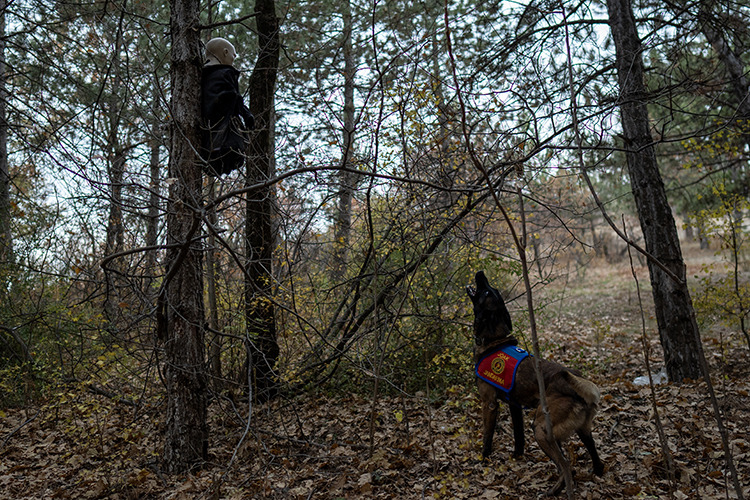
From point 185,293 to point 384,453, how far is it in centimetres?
244

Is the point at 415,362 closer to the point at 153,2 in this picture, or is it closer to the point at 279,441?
the point at 279,441

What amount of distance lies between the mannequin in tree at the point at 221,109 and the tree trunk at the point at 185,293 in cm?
10

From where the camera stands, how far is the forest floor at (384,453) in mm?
3814

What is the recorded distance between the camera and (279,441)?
17.0 ft

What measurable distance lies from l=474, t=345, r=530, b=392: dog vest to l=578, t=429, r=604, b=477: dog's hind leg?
652 mm

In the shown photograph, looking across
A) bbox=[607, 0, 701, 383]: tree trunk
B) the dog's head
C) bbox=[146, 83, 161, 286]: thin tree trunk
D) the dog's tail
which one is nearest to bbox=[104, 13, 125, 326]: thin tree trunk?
bbox=[146, 83, 161, 286]: thin tree trunk

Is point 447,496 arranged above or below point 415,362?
below

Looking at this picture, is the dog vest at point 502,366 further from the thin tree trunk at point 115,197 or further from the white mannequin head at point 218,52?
the white mannequin head at point 218,52

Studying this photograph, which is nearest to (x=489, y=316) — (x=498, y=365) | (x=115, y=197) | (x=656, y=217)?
(x=498, y=365)

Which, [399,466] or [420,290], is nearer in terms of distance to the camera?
[399,466]

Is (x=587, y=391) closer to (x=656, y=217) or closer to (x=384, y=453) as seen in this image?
(x=384, y=453)

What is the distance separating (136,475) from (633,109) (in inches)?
271

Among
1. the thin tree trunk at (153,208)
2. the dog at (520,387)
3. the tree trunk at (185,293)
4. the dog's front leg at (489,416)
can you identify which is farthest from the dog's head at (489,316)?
the thin tree trunk at (153,208)

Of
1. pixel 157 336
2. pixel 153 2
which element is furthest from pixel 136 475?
pixel 153 2
